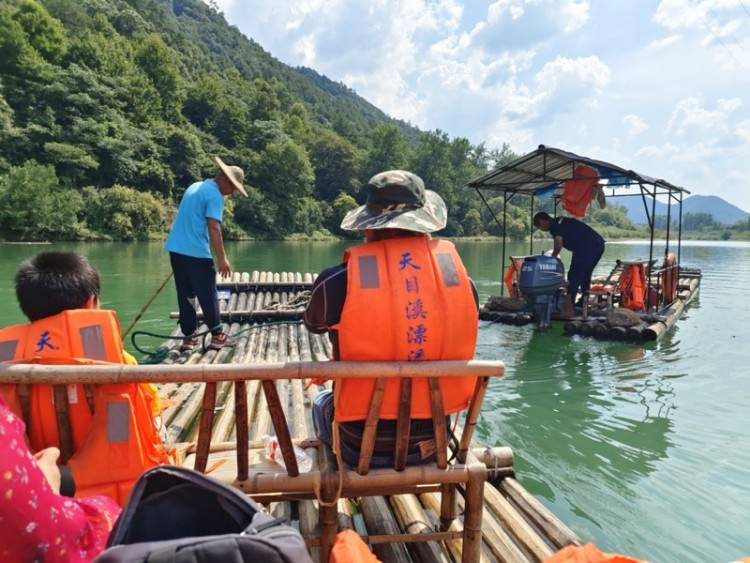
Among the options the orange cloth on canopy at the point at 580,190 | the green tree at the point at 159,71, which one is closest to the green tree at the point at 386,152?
the green tree at the point at 159,71

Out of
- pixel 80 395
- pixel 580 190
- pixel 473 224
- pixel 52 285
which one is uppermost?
pixel 473 224

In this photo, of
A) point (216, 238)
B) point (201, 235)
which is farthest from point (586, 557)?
point (201, 235)

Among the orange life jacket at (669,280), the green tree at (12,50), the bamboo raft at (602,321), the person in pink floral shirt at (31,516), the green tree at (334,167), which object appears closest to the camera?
the person in pink floral shirt at (31,516)

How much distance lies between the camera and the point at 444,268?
2.13m

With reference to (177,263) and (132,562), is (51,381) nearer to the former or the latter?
(132,562)

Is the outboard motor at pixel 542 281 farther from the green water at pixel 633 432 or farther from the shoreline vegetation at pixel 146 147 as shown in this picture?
the shoreline vegetation at pixel 146 147

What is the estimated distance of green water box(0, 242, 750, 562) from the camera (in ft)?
11.4

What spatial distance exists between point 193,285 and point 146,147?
51.1 m

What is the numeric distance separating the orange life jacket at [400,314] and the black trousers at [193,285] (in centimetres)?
357

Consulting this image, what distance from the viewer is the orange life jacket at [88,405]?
1.88 meters

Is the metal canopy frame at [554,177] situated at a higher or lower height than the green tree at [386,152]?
lower

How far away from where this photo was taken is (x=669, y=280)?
11609mm

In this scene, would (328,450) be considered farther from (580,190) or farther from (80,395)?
(580,190)

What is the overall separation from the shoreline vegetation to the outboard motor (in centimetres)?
932
